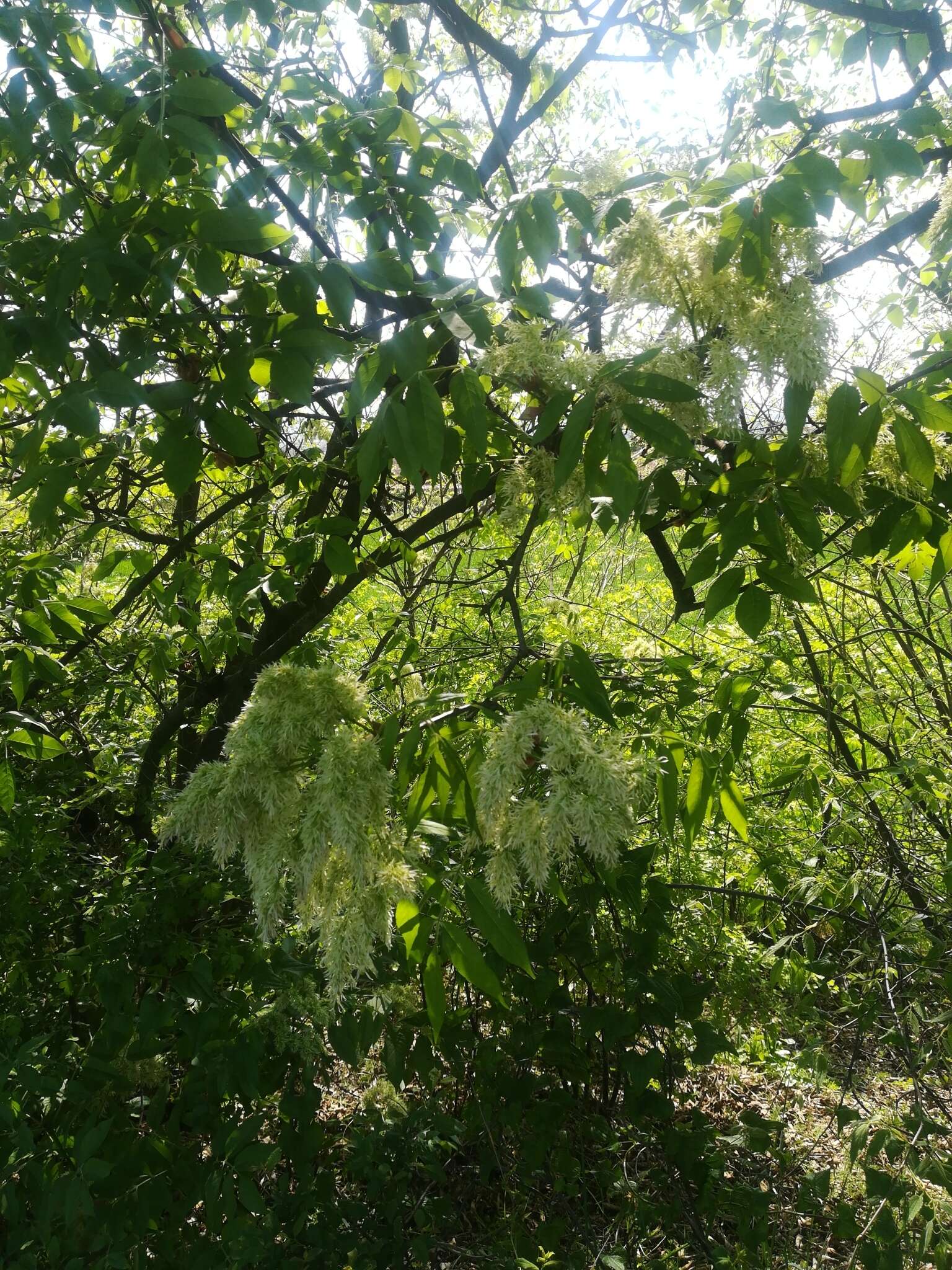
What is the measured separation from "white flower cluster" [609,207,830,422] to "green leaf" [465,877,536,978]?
2.44ft

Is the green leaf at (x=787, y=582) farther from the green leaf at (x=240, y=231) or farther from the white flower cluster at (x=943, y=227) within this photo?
the green leaf at (x=240, y=231)

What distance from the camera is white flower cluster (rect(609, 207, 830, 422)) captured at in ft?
3.81

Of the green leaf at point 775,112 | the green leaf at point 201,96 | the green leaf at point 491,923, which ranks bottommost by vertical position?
the green leaf at point 491,923

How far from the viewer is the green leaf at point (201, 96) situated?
4.70 ft

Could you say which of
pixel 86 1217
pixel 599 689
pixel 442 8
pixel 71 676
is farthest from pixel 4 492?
pixel 599 689

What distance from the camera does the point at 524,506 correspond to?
5.96ft

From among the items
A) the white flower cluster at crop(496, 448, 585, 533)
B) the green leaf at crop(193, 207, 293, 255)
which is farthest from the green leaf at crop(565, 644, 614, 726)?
the green leaf at crop(193, 207, 293, 255)

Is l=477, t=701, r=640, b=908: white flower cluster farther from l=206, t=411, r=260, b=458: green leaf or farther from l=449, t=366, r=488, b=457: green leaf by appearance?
l=206, t=411, r=260, b=458: green leaf

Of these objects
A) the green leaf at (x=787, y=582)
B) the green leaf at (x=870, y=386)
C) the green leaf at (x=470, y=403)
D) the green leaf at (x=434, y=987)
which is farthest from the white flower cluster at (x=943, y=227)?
the green leaf at (x=434, y=987)

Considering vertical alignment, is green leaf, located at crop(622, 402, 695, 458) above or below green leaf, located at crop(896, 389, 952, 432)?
below

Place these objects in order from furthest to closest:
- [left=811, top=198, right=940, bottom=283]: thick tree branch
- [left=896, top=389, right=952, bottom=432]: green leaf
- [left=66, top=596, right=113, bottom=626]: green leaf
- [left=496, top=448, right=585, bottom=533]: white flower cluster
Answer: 1. [left=66, top=596, right=113, bottom=626]: green leaf
2. [left=811, top=198, right=940, bottom=283]: thick tree branch
3. [left=496, top=448, right=585, bottom=533]: white flower cluster
4. [left=896, top=389, right=952, bottom=432]: green leaf

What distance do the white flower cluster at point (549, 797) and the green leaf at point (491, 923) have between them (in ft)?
0.18

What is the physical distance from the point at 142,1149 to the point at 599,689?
1460 millimetres

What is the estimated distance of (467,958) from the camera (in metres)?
1.19
